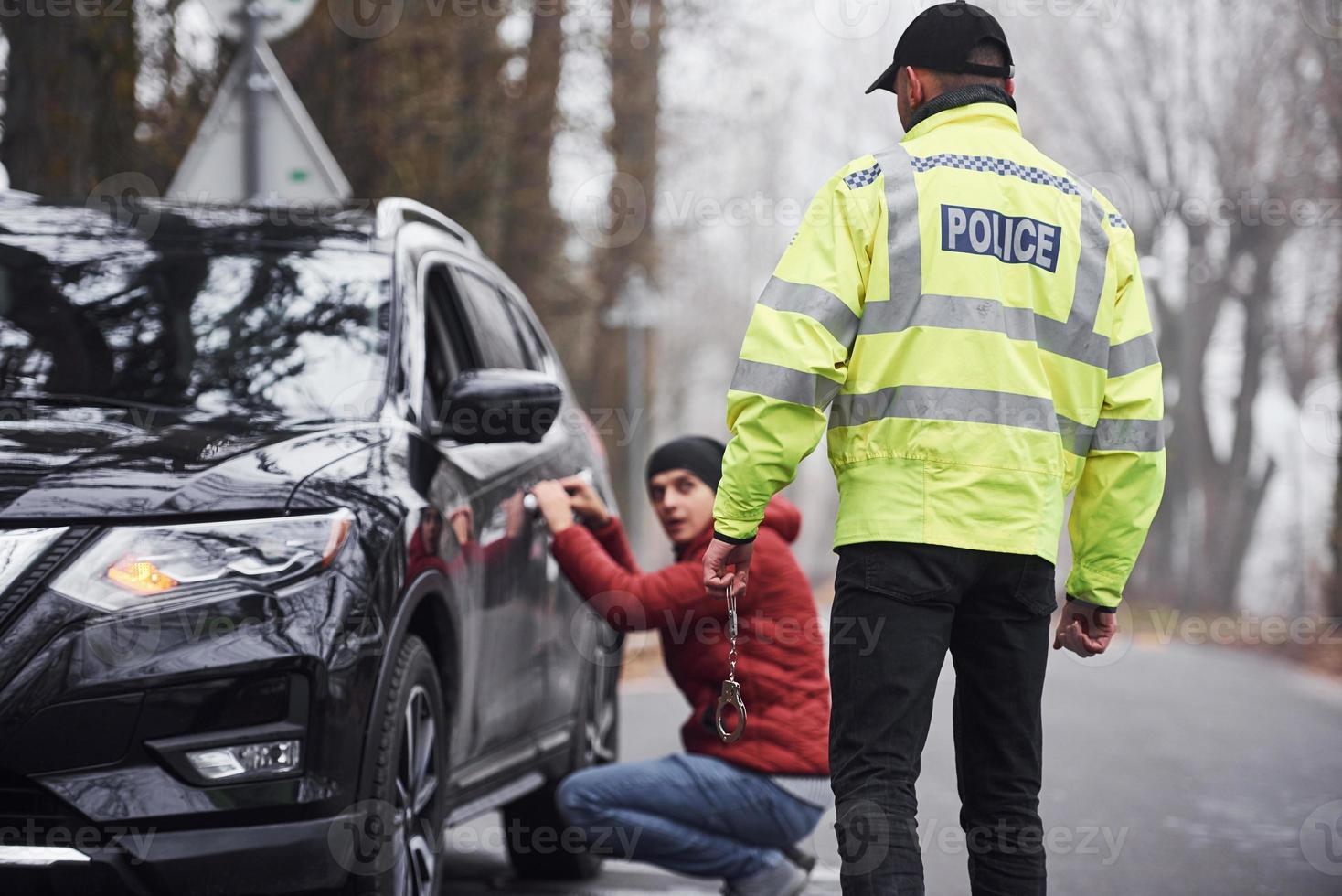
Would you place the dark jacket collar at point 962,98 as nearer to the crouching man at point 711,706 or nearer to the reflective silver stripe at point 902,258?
the reflective silver stripe at point 902,258

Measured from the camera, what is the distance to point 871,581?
3701mm

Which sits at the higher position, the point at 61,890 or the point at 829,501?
the point at 61,890

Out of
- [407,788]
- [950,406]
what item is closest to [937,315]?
[950,406]

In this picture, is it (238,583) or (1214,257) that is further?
(1214,257)

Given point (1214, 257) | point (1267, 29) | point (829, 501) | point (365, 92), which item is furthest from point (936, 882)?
point (829, 501)

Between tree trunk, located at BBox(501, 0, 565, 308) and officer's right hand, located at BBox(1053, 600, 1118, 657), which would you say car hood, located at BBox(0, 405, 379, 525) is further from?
tree trunk, located at BBox(501, 0, 565, 308)

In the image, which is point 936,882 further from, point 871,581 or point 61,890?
point 61,890

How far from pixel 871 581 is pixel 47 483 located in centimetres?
167

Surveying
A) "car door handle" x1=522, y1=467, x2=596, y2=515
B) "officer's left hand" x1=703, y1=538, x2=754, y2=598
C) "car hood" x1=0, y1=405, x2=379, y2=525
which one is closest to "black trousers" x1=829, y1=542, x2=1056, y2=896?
"officer's left hand" x1=703, y1=538, x2=754, y2=598

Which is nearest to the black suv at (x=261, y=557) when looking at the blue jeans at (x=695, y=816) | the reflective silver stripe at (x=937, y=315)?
the blue jeans at (x=695, y=816)

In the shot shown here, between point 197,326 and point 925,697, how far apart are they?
89.7 inches

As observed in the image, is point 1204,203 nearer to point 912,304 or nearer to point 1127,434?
point 1127,434

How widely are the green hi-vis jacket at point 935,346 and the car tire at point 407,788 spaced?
93 cm

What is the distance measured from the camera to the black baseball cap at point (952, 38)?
13.0 ft
